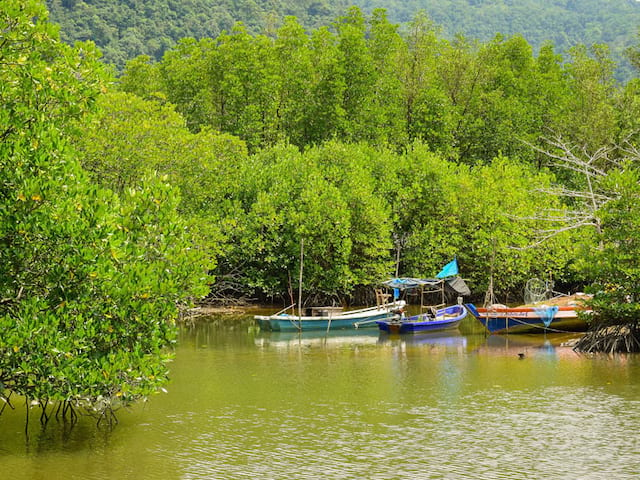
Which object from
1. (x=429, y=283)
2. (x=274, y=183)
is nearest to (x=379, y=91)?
(x=274, y=183)

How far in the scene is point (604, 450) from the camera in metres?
16.8

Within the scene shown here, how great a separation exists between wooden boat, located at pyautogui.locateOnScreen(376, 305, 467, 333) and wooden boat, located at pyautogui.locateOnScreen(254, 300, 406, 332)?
74cm

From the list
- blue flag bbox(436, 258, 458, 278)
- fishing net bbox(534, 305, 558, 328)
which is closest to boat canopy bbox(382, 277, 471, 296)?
blue flag bbox(436, 258, 458, 278)

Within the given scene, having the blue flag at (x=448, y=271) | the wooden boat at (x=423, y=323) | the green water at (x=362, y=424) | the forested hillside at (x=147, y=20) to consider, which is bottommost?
the green water at (x=362, y=424)

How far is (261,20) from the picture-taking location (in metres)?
97.1

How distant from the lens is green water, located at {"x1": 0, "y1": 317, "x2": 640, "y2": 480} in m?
15.7

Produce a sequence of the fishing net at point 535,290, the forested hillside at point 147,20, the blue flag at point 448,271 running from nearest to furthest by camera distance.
Answer: the blue flag at point 448,271
the fishing net at point 535,290
the forested hillside at point 147,20

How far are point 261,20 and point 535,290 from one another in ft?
208

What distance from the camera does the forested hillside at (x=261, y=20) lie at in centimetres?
8575

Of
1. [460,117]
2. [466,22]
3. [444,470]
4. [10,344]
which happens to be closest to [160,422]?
[10,344]

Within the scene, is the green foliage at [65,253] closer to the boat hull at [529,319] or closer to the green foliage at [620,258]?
the green foliage at [620,258]

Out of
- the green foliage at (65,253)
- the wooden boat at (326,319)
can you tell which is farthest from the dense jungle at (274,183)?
the wooden boat at (326,319)

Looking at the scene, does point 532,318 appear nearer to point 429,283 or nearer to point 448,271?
point 448,271

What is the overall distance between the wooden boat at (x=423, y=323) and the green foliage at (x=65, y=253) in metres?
19.7
